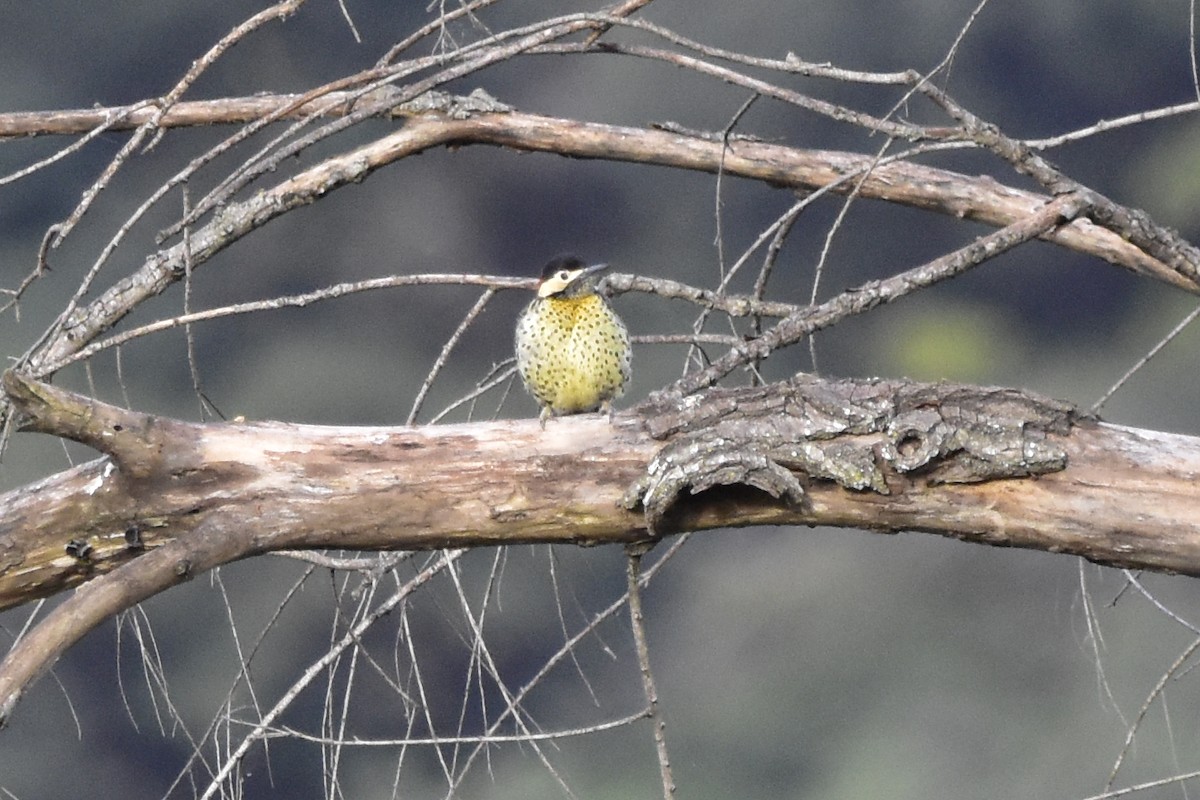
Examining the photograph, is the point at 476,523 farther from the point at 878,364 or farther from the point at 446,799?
the point at 878,364

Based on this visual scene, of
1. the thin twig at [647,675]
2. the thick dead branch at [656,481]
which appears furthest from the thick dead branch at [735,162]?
the thin twig at [647,675]

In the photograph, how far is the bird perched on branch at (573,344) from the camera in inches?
135

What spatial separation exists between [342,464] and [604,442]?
39cm

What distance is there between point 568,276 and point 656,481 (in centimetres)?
143

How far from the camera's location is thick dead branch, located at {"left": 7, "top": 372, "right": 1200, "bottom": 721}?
6.92 ft

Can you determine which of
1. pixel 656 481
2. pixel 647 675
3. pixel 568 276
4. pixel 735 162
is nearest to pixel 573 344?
pixel 568 276

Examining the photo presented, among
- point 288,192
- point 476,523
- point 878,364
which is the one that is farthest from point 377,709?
point 476,523

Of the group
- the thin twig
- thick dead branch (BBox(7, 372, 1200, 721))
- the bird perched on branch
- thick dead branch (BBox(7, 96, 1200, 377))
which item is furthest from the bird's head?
the thin twig

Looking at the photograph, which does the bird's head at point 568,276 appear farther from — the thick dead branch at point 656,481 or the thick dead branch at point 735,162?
the thick dead branch at point 656,481

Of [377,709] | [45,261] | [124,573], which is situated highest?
[45,261]

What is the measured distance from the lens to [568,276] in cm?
352

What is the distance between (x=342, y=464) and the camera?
7.16 feet

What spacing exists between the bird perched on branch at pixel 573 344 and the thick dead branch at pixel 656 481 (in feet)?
3.88

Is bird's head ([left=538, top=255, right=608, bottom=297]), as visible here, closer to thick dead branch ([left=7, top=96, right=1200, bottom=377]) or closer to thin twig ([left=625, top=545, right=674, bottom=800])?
thick dead branch ([left=7, top=96, right=1200, bottom=377])
